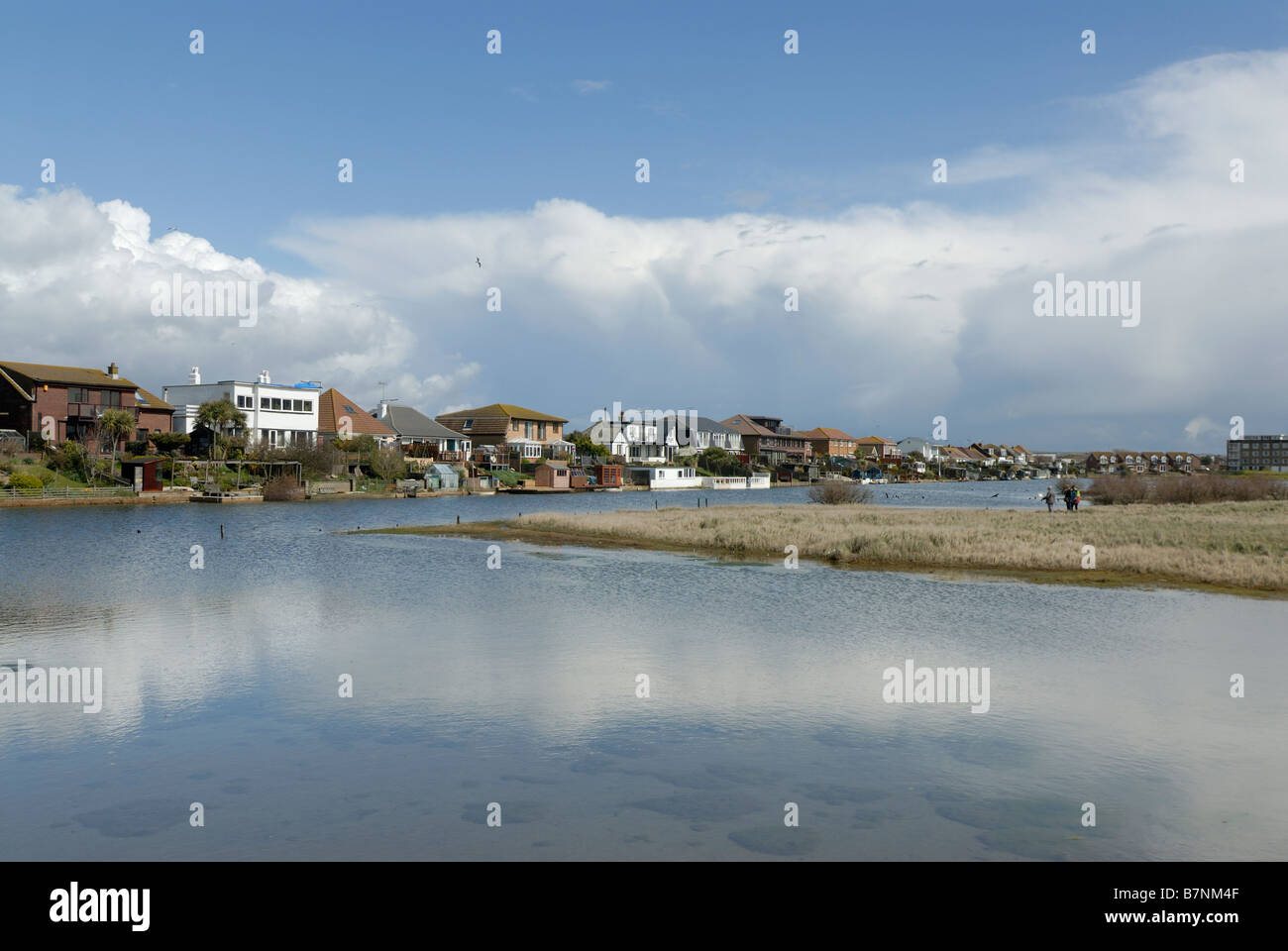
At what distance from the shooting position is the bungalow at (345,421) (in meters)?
108

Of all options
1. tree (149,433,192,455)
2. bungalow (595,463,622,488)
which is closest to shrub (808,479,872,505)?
bungalow (595,463,622,488)

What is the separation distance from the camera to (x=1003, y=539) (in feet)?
139

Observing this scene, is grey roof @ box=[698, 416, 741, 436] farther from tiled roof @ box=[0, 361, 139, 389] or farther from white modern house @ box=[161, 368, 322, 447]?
tiled roof @ box=[0, 361, 139, 389]

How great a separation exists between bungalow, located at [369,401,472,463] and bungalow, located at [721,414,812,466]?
217 ft

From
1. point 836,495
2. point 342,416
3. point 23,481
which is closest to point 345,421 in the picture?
point 342,416

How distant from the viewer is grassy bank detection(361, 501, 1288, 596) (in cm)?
3444

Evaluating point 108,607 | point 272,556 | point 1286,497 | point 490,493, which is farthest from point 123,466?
point 1286,497

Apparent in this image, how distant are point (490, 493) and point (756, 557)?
68.2m

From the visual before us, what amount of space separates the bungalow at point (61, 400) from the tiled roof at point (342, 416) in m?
22.8

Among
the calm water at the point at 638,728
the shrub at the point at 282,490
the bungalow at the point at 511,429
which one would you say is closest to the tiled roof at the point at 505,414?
the bungalow at the point at 511,429

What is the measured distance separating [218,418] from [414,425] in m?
33.7

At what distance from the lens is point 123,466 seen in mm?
79500

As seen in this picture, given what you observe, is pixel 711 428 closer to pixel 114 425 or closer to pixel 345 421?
pixel 345 421
